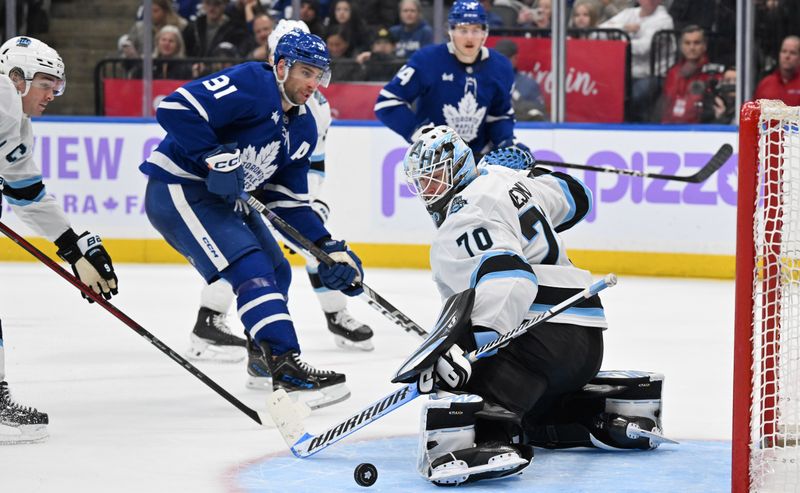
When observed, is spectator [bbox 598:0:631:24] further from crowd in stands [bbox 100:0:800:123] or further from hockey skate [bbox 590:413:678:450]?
hockey skate [bbox 590:413:678:450]

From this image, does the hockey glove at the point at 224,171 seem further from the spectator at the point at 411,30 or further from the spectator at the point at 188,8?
the spectator at the point at 188,8

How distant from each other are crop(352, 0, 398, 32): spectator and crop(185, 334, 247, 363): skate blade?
10.3 feet

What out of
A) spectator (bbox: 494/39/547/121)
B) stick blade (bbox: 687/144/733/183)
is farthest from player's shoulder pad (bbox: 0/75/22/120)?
spectator (bbox: 494/39/547/121)

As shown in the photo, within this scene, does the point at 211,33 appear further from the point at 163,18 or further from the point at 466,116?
the point at 466,116

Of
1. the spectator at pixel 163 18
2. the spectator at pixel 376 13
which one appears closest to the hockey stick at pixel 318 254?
the spectator at pixel 376 13

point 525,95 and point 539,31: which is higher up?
point 539,31

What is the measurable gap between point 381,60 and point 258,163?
353 cm

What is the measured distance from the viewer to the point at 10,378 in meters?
4.25

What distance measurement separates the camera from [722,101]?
6797 mm

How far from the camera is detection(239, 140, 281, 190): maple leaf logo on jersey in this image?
392cm

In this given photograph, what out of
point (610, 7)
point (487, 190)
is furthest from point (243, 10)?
point (487, 190)

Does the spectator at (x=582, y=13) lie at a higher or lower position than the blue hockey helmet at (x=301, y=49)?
higher

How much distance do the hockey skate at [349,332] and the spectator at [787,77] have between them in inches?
106

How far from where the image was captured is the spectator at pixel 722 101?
6750mm
